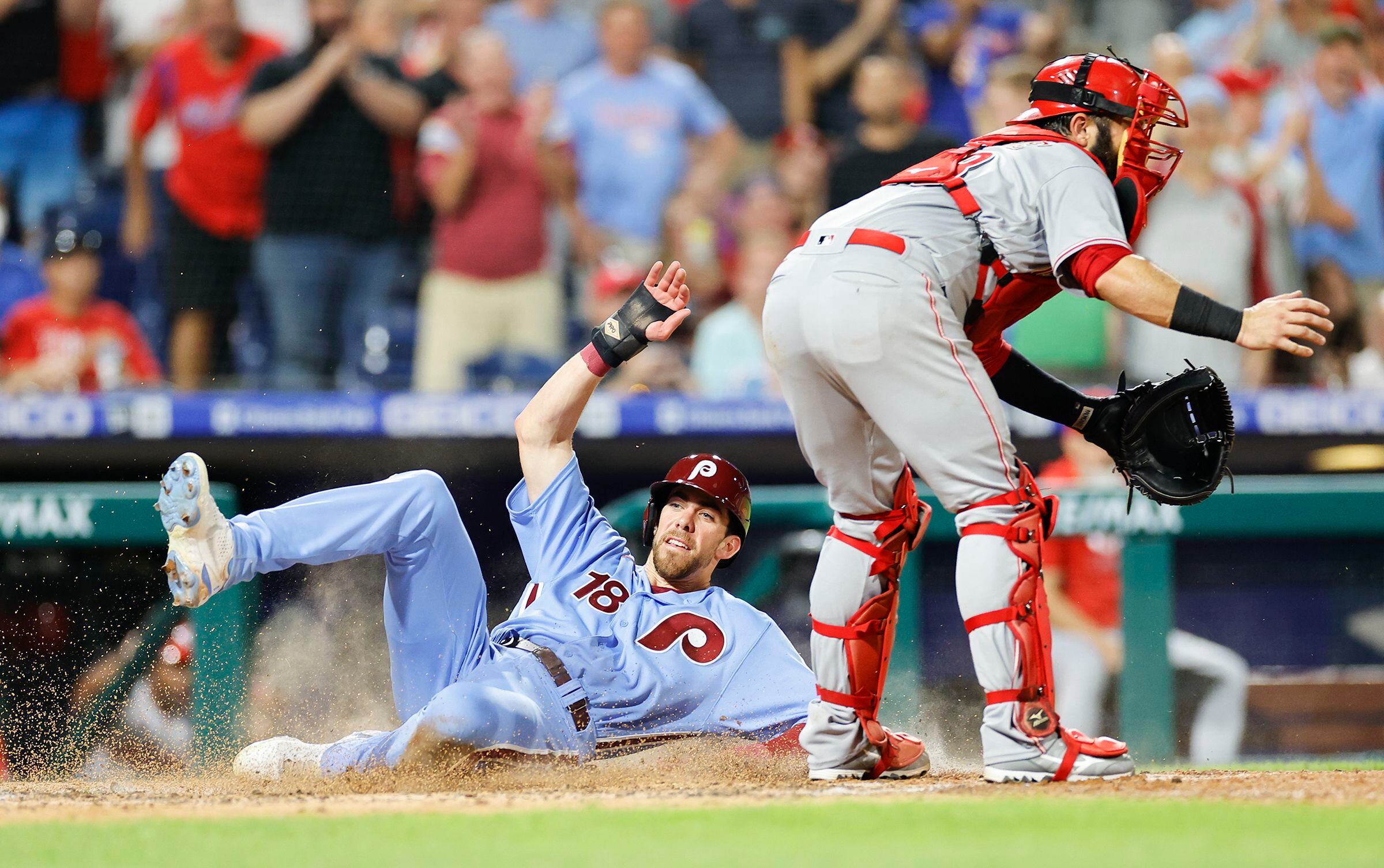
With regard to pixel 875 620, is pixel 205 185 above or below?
above

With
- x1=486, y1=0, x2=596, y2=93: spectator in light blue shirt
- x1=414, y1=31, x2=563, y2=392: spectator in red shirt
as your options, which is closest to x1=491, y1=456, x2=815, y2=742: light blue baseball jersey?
x1=414, y1=31, x2=563, y2=392: spectator in red shirt

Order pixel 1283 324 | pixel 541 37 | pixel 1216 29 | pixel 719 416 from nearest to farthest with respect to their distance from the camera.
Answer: pixel 1283 324 → pixel 719 416 → pixel 541 37 → pixel 1216 29

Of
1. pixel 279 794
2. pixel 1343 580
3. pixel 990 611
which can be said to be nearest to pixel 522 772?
pixel 279 794

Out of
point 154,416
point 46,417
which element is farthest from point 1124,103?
point 46,417

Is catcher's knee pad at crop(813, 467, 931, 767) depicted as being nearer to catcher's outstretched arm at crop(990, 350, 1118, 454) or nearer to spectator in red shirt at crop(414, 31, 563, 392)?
catcher's outstretched arm at crop(990, 350, 1118, 454)

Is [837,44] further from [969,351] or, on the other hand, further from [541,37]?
[969,351]

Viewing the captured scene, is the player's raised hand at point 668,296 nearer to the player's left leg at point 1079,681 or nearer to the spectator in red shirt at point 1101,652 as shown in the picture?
the spectator in red shirt at point 1101,652

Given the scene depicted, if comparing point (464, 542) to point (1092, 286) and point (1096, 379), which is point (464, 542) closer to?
point (1092, 286)
